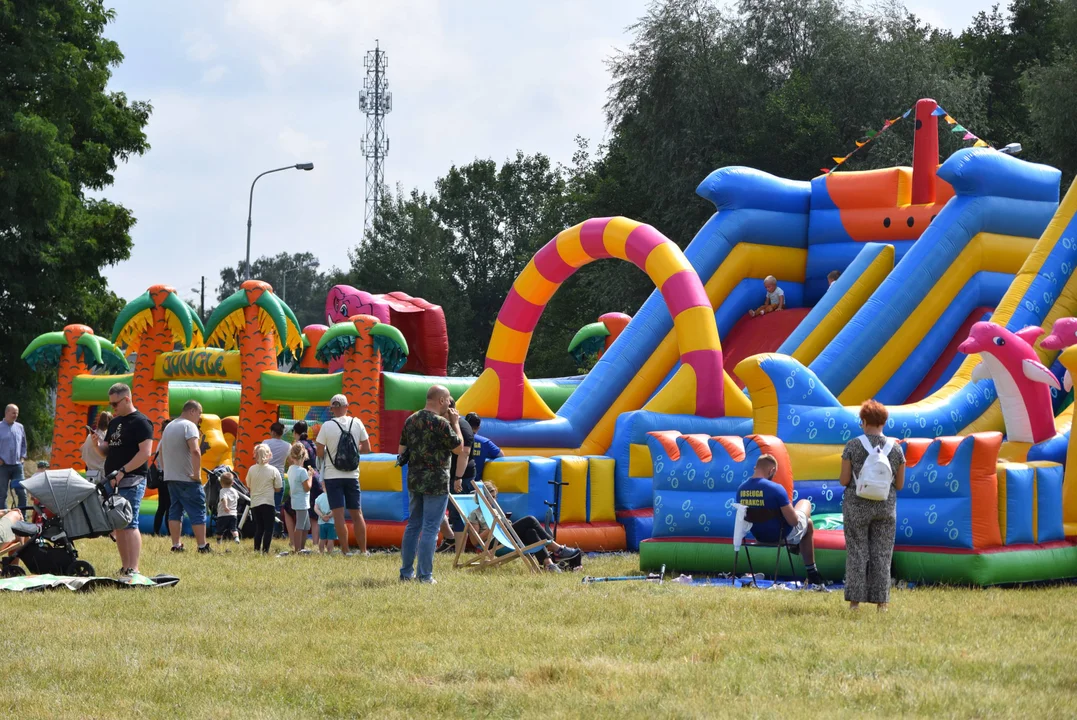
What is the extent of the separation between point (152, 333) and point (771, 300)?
835cm

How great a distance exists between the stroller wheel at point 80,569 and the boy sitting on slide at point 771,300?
846 centimetres

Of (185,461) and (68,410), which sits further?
(68,410)

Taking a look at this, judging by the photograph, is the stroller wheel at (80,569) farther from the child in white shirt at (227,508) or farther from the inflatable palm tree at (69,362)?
the inflatable palm tree at (69,362)

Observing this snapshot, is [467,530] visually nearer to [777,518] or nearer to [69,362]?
[777,518]

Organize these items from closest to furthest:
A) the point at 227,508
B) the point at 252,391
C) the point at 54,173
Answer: the point at 227,508 < the point at 252,391 < the point at 54,173

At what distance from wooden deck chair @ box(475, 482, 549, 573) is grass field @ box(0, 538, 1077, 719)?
3.67 ft

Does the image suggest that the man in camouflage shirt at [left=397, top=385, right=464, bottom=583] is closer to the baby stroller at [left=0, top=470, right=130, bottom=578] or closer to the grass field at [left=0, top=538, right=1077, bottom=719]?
the grass field at [left=0, top=538, right=1077, bottom=719]

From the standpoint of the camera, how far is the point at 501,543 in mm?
10008

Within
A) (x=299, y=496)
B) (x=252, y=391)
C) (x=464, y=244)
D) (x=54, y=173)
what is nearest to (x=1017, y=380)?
(x=299, y=496)

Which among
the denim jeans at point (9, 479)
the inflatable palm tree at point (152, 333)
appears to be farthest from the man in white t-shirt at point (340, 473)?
the inflatable palm tree at point (152, 333)

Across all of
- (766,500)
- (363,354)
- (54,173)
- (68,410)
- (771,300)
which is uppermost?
(54,173)

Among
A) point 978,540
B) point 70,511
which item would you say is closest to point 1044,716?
point 978,540

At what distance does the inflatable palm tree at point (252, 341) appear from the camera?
16.5m

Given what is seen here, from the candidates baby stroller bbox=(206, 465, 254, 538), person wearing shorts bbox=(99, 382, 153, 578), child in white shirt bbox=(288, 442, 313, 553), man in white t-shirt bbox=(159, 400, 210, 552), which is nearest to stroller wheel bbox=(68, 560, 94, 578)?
person wearing shorts bbox=(99, 382, 153, 578)
